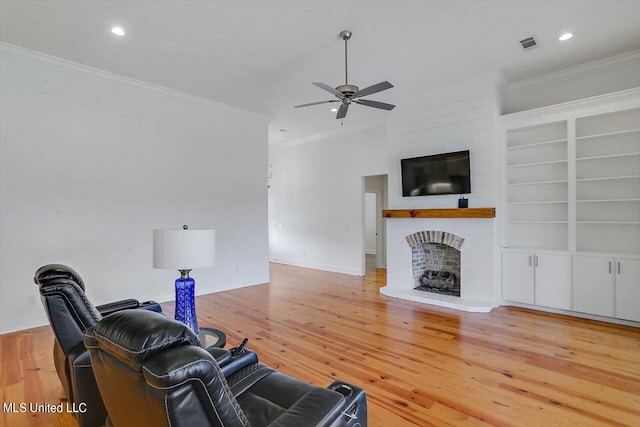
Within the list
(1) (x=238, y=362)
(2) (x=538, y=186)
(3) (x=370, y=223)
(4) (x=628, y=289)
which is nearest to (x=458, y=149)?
(2) (x=538, y=186)

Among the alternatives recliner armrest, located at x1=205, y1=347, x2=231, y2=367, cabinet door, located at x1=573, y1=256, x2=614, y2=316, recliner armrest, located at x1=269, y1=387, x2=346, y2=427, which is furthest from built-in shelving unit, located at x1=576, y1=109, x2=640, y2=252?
recliner armrest, located at x1=205, y1=347, x2=231, y2=367

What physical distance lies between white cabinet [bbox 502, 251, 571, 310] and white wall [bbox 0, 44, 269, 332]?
4493mm

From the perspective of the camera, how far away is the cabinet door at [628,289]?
12.2 ft

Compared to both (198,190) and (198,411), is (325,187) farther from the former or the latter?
(198,411)

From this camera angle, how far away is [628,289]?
12.4 feet

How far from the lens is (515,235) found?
4918 millimetres

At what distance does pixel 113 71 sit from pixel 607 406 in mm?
6413

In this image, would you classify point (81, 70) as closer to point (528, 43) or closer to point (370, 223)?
point (528, 43)

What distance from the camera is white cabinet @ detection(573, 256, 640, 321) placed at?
3.75 m

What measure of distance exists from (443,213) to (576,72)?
8.73 ft

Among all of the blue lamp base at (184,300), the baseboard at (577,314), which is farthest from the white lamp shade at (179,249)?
the baseboard at (577,314)

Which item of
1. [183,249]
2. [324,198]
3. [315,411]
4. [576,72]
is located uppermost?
[576,72]

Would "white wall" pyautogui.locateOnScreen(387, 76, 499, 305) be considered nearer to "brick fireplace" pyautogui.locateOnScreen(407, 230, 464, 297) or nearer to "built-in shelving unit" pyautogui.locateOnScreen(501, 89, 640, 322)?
"brick fireplace" pyautogui.locateOnScreen(407, 230, 464, 297)

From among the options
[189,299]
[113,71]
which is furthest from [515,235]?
[113,71]
